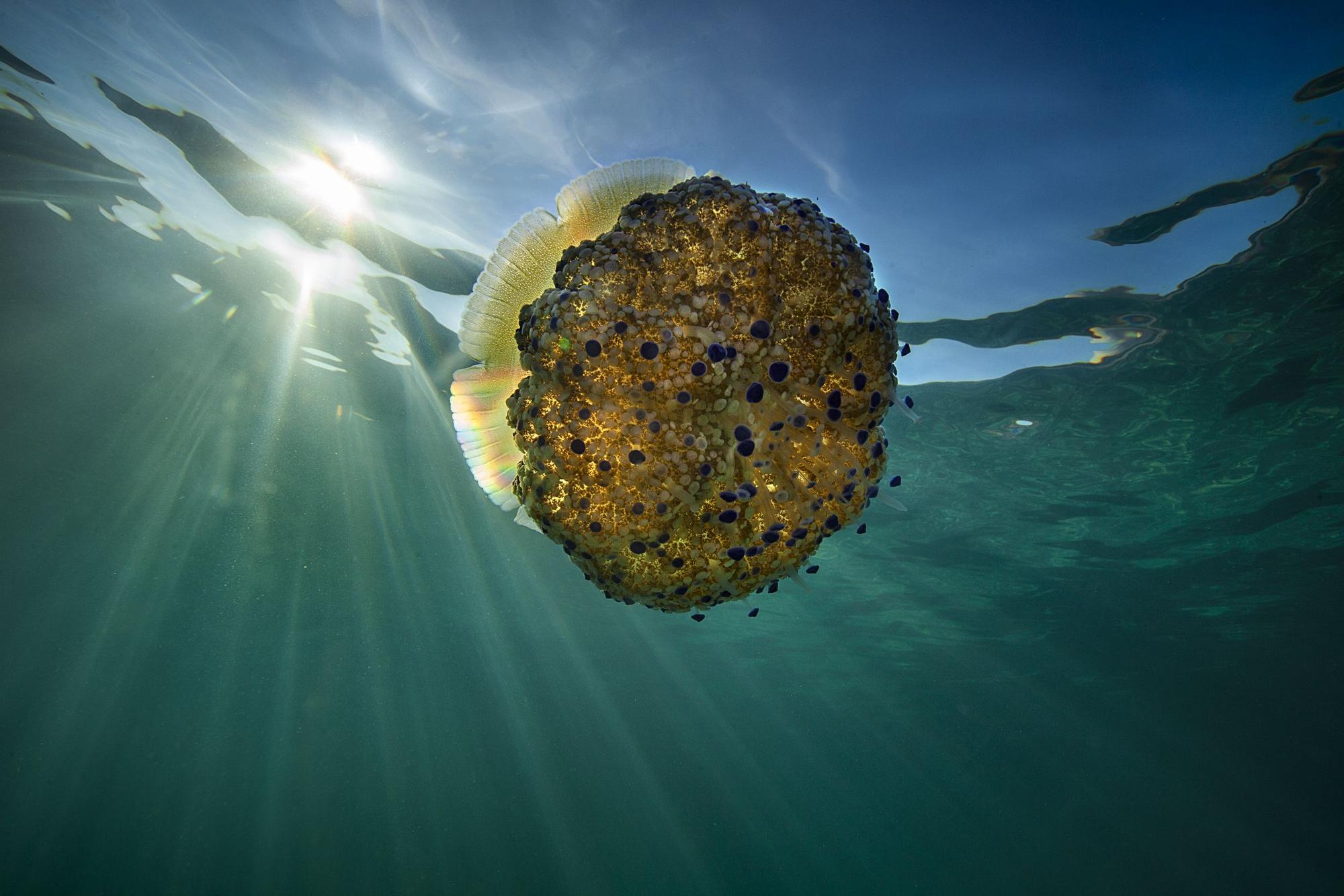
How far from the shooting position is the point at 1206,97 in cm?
647

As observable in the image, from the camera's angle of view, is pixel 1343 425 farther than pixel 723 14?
Yes

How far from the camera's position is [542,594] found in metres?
31.0

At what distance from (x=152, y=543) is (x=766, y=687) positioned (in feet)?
146

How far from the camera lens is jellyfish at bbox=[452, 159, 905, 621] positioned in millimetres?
2072

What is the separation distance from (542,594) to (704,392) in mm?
30898

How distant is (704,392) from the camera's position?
6.79 feet

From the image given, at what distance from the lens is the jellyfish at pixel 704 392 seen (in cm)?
207

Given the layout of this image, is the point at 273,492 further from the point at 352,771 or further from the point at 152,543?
the point at 352,771

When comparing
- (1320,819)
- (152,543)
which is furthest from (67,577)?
(1320,819)

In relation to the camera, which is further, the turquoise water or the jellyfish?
the turquoise water

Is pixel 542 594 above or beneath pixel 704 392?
beneath

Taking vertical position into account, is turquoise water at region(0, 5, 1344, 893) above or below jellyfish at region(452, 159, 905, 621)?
below

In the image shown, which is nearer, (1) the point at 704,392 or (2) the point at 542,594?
(1) the point at 704,392

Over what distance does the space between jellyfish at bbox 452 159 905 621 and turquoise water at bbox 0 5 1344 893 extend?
7.20m
